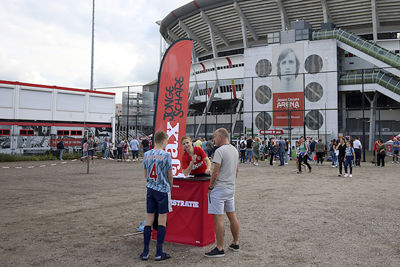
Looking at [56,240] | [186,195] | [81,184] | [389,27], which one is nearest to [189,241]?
[186,195]

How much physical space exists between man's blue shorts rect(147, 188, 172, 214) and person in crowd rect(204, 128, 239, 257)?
0.55m

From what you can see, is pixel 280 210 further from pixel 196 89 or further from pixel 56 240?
pixel 196 89

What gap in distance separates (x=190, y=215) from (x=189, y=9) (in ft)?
148

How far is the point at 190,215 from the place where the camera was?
4.70m

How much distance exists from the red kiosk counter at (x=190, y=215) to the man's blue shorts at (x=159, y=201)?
23.1 inches

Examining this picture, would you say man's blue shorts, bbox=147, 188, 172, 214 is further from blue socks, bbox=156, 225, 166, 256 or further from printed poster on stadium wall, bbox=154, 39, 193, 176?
printed poster on stadium wall, bbox=154, 39, 193, 176

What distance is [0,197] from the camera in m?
8.15

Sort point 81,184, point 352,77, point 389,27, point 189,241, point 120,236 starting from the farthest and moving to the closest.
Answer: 1. point 389,27
2. point 352,77
3. point 81,184
4. point 120,236
5. point 189,241

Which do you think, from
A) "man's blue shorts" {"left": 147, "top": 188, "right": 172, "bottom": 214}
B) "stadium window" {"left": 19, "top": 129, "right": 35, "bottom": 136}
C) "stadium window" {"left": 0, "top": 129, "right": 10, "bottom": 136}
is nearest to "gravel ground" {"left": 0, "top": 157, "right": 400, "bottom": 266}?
"man's blue shorts" {"left": 147, "top": 188, "right": 172, "bottom": 214}

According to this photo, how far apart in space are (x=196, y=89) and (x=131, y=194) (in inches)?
1758

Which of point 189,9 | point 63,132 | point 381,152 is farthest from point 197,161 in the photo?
point 189,9

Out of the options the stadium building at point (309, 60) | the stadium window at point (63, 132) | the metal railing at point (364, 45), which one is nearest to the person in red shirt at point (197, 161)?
the stadium window at point (63, 132)

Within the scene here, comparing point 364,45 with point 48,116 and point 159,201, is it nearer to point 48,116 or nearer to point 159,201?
point 48,116

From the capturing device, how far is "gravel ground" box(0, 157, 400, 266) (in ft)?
13.1
